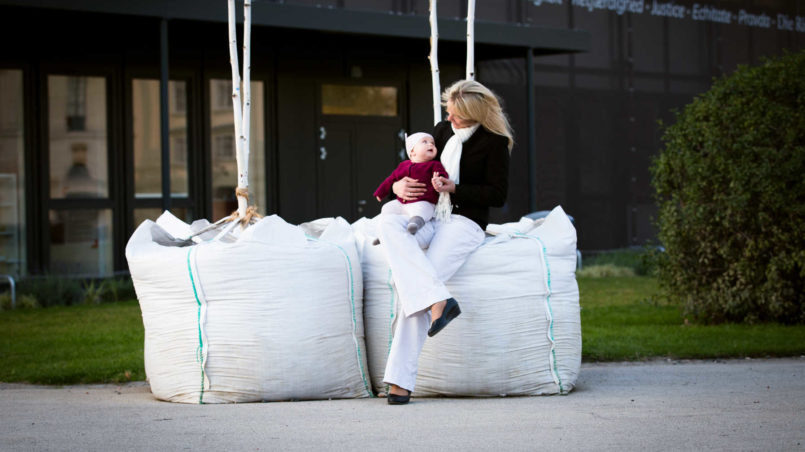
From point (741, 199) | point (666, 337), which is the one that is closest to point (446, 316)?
point (666, 337)

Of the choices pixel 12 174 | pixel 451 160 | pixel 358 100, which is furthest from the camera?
pixel 358 100

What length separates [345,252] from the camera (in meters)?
5.86

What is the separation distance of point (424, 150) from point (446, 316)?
0.96 meters

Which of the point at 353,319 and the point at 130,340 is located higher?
the point at 353,319

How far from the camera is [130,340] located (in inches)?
340

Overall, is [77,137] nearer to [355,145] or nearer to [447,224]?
[355,145]

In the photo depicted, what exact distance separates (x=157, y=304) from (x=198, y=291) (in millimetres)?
309

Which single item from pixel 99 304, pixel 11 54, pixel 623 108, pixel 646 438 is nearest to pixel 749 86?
pixel 646 438

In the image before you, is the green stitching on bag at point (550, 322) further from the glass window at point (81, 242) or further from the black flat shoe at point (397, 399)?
the glass window at point (81, 242)

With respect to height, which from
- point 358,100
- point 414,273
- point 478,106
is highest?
point 358,100

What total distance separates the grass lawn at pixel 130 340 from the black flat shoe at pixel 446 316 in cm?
246

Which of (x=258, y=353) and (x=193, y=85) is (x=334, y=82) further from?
(x=258, y=353)

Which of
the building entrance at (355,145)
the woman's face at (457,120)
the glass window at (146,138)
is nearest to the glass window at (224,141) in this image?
the glass window at (146,138)

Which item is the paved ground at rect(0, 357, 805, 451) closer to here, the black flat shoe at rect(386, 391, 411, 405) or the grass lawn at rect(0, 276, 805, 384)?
the black flat shoe at rect(386, 391, 411, 405)
